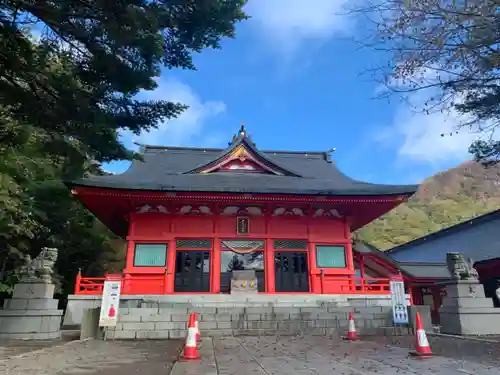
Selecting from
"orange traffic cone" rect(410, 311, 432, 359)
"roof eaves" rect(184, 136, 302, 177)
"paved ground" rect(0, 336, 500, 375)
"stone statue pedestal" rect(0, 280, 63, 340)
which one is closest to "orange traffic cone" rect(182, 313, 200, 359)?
"paved ground" rect(0, 336, 500, 375)

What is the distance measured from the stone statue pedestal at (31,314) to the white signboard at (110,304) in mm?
1575

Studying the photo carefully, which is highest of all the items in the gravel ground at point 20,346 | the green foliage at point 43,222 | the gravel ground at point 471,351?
the green foliage at point 43,222

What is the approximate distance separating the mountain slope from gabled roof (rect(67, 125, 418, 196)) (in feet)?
99.6

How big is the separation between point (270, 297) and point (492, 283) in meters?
10.2

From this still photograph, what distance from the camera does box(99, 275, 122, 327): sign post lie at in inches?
363

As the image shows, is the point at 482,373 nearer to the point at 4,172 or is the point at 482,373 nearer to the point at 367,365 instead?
the point at 367,365

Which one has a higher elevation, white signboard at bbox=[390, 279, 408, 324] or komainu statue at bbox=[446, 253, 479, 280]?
komainu statue at bbox=[446, 253, 479, 280]

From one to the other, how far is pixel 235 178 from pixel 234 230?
2477 millimetres

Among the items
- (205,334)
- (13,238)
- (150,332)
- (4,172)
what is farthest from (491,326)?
(13,238)

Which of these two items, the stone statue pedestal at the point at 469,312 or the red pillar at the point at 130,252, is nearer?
the stone statue pedestal at the point at 469,312

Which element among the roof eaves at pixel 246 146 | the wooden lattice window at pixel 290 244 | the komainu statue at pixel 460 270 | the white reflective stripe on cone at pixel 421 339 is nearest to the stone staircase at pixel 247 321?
the komainu statue at pixel 460 270

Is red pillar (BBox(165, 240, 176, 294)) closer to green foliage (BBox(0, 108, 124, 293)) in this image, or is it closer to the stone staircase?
the stone staircase

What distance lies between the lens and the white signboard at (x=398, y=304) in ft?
33.7

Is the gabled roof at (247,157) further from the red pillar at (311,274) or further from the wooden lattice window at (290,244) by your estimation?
the red pillar at (311,274)
